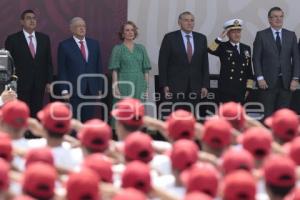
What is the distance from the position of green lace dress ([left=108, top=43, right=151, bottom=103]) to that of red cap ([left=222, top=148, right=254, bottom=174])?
4.47m

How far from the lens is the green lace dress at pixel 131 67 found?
666 centimetres

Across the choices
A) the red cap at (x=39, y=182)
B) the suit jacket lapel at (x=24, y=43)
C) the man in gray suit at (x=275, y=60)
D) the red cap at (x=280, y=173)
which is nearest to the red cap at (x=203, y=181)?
the red cap at (x=280, y=173)

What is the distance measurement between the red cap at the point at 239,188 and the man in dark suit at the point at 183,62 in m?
4.78

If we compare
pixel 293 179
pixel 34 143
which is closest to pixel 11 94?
pixel 34 143

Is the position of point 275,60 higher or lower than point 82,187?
higher

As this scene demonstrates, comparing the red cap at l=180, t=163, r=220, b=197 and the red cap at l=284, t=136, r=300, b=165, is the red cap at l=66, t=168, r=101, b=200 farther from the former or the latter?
the red cap at l=284, t=136, r=300, b=165

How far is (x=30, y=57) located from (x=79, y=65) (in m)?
0.44

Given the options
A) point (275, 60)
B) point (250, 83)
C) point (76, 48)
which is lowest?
point (250, 83)

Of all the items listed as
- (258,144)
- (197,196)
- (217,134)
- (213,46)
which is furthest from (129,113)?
(213,46)

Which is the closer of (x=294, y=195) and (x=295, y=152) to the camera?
(x=294, y=195)

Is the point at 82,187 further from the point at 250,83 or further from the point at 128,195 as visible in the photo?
the point at 250,83

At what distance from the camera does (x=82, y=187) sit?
1.96 metres

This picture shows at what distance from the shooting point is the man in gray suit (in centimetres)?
682

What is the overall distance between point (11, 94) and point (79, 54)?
214 cm
